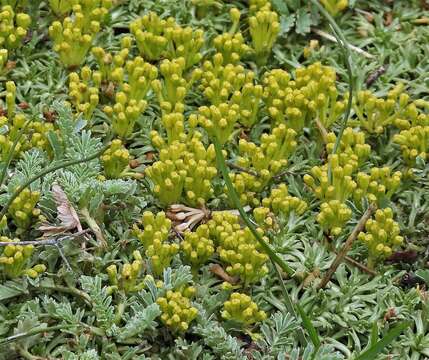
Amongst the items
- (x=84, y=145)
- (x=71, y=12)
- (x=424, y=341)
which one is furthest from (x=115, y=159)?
(x=424, y=341)

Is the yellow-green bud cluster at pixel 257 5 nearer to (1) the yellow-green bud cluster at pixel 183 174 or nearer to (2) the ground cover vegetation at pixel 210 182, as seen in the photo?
(2) the ground cover vegetation at pixel 210 182

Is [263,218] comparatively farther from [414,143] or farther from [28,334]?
[28,334]

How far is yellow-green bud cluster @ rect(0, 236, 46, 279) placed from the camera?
266cm

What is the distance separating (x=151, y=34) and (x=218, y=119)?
19.8 inches

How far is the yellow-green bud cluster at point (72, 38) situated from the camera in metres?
3.33

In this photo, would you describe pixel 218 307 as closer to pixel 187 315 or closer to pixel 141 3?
pixel 187 315

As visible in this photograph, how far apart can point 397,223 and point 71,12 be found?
164 cm

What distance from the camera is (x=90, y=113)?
10.5 feet

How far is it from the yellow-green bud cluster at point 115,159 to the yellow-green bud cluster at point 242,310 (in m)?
0.66

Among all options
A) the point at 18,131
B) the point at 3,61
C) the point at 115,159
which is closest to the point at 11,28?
the point at 3,61

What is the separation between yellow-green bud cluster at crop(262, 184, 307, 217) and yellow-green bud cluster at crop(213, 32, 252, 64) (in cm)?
67

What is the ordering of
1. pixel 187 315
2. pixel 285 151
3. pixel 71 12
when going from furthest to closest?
1. pixel 71 12
2. pixel 285 151
3. pixel 187 315

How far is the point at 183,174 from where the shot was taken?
9.62 feet

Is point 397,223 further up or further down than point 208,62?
further down
